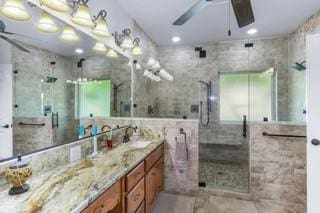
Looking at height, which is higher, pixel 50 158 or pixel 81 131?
pixel 81 131

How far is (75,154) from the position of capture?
5.58 ft

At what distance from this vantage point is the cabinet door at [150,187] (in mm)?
2088

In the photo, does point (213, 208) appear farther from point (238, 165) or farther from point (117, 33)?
point (117, 33)

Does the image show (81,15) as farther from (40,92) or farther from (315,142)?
(315,142)

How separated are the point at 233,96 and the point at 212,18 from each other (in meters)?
1.87

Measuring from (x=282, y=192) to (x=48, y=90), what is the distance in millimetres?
2944

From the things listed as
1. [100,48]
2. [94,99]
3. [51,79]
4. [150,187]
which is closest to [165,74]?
[100,48]

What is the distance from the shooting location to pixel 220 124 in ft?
14.1

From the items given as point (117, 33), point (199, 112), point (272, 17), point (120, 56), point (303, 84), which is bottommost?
point (199, 112)

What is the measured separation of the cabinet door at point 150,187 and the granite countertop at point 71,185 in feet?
1.56

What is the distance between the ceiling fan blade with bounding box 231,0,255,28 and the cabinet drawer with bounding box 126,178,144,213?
78.6 inches

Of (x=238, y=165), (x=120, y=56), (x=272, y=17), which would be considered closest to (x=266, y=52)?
(x=272, y=17)

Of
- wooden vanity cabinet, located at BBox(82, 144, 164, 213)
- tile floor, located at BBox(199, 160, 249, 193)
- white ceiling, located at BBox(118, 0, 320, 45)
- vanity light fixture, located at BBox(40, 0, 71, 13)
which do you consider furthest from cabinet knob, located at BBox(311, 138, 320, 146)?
vanity light fixture, located at BBox(40, 0, 71, 13)

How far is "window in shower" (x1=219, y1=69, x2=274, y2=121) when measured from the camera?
4.11 m
